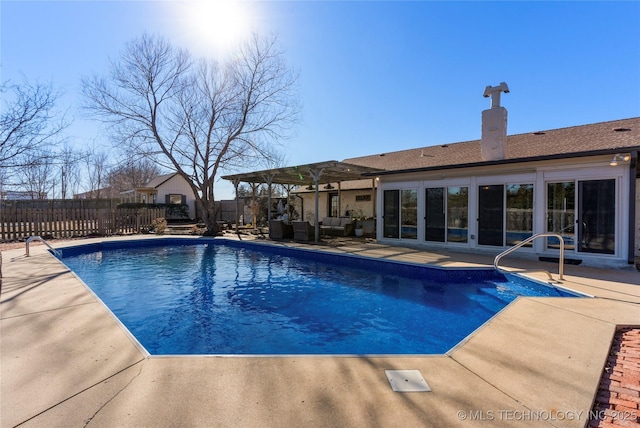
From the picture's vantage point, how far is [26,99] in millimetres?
10742

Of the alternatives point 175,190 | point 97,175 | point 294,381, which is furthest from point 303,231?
point 97,175

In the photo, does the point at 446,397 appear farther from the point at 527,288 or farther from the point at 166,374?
the point at 527,288

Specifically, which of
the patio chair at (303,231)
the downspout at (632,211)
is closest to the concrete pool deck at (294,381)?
the downspout at (632,211)

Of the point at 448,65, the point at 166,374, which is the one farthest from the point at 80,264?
Result: the point at 448,65

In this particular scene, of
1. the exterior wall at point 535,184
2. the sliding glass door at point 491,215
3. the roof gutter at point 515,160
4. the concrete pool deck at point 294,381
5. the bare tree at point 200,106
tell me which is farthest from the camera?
the bare tree at point 200,106

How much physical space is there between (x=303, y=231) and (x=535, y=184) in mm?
7713

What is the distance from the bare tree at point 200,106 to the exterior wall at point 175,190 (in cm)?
1166

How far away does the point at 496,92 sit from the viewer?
Answer: 1041cm

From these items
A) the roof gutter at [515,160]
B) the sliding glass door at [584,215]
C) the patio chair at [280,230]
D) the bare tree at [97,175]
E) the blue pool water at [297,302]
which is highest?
the bare tree at [97,175]

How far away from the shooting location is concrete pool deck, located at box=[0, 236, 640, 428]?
2.08 metres

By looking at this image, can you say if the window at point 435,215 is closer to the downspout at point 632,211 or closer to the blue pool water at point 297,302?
the blue pool water at point 297,302

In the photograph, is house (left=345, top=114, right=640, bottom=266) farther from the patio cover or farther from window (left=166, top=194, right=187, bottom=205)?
window (left=166, top=194, right=187, bottom=205)

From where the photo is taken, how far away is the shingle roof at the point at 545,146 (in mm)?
8117

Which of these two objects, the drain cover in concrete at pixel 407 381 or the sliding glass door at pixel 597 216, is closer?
the drain cover in concrete at pixel 407 381
